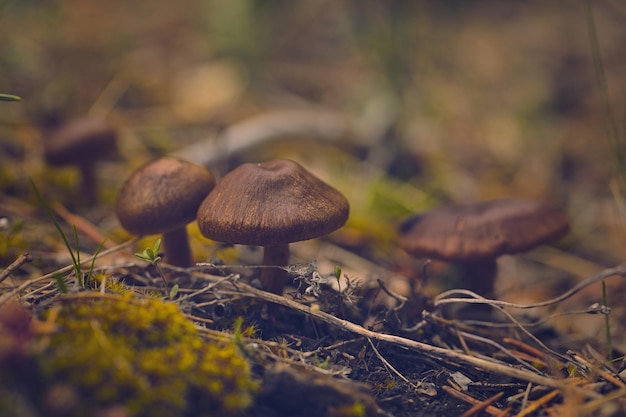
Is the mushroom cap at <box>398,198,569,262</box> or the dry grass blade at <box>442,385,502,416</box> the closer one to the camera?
the dry grass blade at <box>442,385,502,416</box>

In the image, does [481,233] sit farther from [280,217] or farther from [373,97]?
[373,97]

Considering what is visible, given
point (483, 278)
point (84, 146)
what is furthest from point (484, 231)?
point (84, 146)

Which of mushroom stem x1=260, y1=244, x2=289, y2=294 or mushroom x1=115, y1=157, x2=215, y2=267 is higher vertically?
mushroom x1=115, y1=157, x2=215, y2=267

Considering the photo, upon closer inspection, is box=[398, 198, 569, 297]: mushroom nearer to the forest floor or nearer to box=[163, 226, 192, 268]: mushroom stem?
the forest floor

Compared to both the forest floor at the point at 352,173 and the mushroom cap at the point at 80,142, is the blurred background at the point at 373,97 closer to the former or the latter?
the forest floor at the point at 352,173

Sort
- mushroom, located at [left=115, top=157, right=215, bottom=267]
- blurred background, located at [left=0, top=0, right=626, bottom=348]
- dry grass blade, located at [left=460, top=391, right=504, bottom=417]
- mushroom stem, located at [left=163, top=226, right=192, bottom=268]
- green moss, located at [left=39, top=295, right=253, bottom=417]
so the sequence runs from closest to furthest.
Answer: green moss, located at [left=39, top=295, right=253, bottom=417] → dry grass blade, located at [left=460, top=391, right=504, bottom=417] → mushroom, located at [left=115, top=157, right=215, bottom=267] → mushroom stem, located at [left=163, top=226, right=192, bottom=268] → blurred background, located at [left=0, top=0, right=626, bottom=348]

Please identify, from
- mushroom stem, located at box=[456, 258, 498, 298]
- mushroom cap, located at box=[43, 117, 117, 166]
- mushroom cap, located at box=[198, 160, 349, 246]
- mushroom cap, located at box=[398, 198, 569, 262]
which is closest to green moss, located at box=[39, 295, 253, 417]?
mushroom cap, located at box=[198, 160, 349, 246]

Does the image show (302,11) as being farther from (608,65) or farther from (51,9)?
(608,65)

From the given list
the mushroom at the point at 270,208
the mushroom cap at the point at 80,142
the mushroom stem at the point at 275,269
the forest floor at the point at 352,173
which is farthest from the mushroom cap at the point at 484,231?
the mushroom cap at the point at 80,142
